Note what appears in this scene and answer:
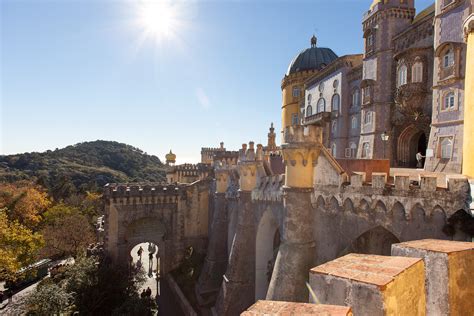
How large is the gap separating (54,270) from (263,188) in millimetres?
22687

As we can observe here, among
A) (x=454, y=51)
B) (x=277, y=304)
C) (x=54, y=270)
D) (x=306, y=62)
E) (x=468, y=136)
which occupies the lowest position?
(x=54, y=270)

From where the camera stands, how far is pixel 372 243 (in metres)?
9.35

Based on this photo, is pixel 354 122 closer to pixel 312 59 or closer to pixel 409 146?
pixel 409 146

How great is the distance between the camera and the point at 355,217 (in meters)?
9.08

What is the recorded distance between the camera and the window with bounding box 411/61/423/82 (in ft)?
67.4

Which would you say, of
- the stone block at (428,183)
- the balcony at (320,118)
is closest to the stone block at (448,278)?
the stone block at (428,183)

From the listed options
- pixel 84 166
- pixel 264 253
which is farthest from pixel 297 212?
pixel 84 166

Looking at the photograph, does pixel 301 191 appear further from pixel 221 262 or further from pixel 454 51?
pixel 454 51

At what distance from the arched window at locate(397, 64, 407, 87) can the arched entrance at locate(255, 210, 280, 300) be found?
16402 millimetres

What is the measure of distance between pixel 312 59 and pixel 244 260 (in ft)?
112

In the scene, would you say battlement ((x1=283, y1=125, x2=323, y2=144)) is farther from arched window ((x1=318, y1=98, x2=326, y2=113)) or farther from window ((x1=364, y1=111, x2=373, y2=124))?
arched window ((x1=318, y1=98, x2=326, y2=113))

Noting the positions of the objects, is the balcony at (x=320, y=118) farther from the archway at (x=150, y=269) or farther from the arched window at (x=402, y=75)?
the archway at (x=150, y=269)

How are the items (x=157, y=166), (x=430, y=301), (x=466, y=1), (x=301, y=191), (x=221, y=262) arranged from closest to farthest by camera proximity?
(x=430, y=301)
(x=301, y=191)
(x=466, y=1)
(x=221, y=262)
(x=157, y=166)

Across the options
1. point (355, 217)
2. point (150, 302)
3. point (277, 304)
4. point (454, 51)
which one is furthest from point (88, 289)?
point (454, 51)
